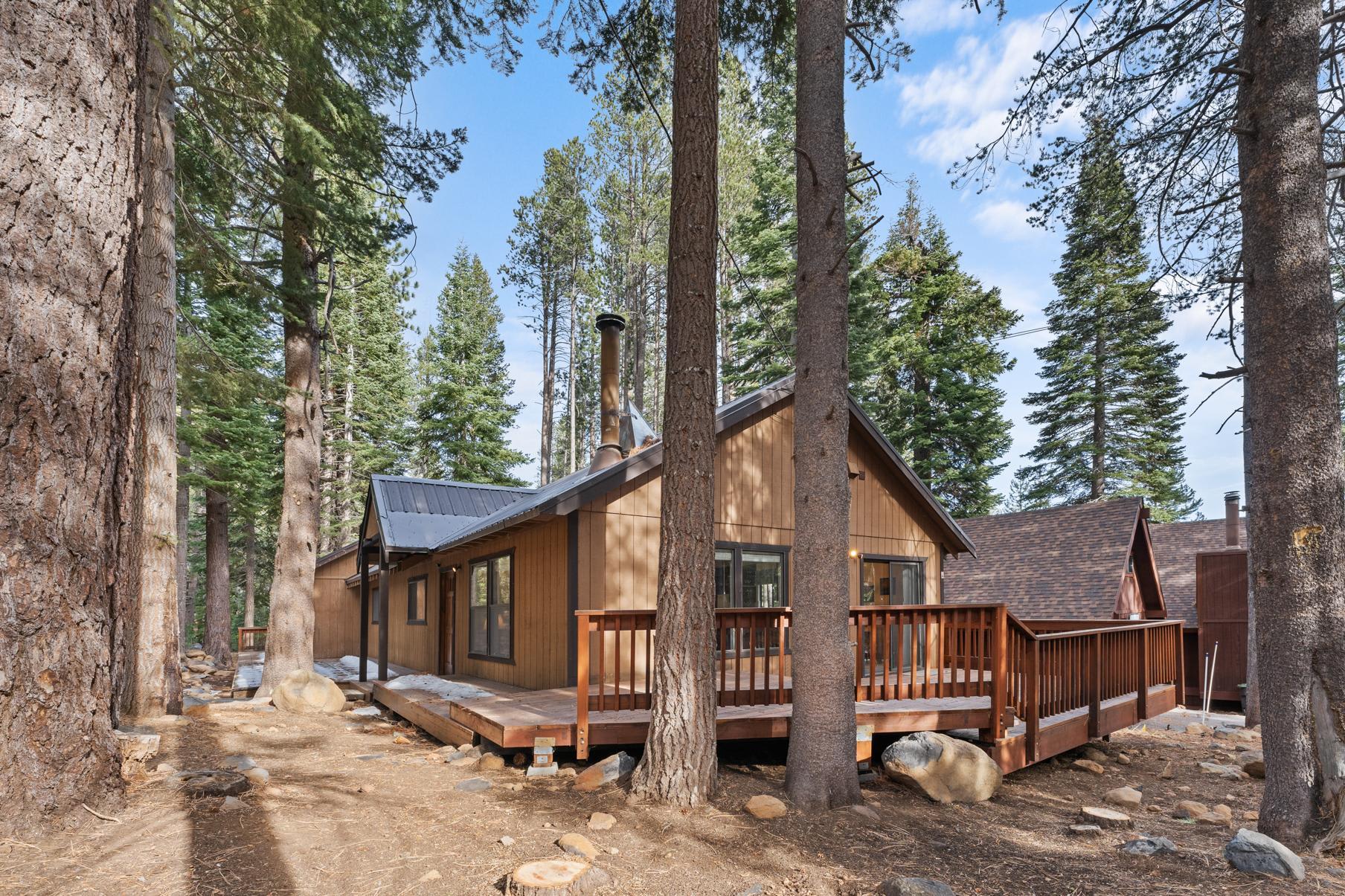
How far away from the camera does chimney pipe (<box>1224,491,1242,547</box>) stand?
59.6 feet

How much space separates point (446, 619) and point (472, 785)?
7.50 m

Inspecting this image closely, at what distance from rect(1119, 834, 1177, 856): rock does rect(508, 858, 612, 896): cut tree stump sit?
339 cm

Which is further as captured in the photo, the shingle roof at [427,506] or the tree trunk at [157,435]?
the shingle roof at [427,506]

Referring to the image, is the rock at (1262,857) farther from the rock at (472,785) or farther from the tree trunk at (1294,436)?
the rock at (472,785)

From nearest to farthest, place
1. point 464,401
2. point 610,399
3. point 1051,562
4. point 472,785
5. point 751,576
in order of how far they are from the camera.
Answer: point 472,785
point 751,576
point 610,399
point 1051,562
point 464,401

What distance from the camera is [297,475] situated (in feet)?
35.3

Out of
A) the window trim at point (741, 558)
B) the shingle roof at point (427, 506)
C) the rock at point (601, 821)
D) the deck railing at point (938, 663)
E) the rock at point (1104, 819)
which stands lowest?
the rock at point (1104, 819)

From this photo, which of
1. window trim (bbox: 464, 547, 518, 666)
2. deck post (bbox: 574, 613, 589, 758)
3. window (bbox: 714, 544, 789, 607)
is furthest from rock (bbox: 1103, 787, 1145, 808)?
window trim (bbox: 464, 547, 518, 666)

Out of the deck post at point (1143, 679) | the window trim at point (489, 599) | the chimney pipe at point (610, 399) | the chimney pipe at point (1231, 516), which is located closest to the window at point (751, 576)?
the chimney pipe at point (610, 399)

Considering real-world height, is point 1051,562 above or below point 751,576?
below

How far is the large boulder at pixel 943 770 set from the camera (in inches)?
229

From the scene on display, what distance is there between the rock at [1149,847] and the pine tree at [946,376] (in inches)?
726

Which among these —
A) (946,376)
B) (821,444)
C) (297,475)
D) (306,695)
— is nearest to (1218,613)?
(946,376)

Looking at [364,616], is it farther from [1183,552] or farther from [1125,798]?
[1183,552]
